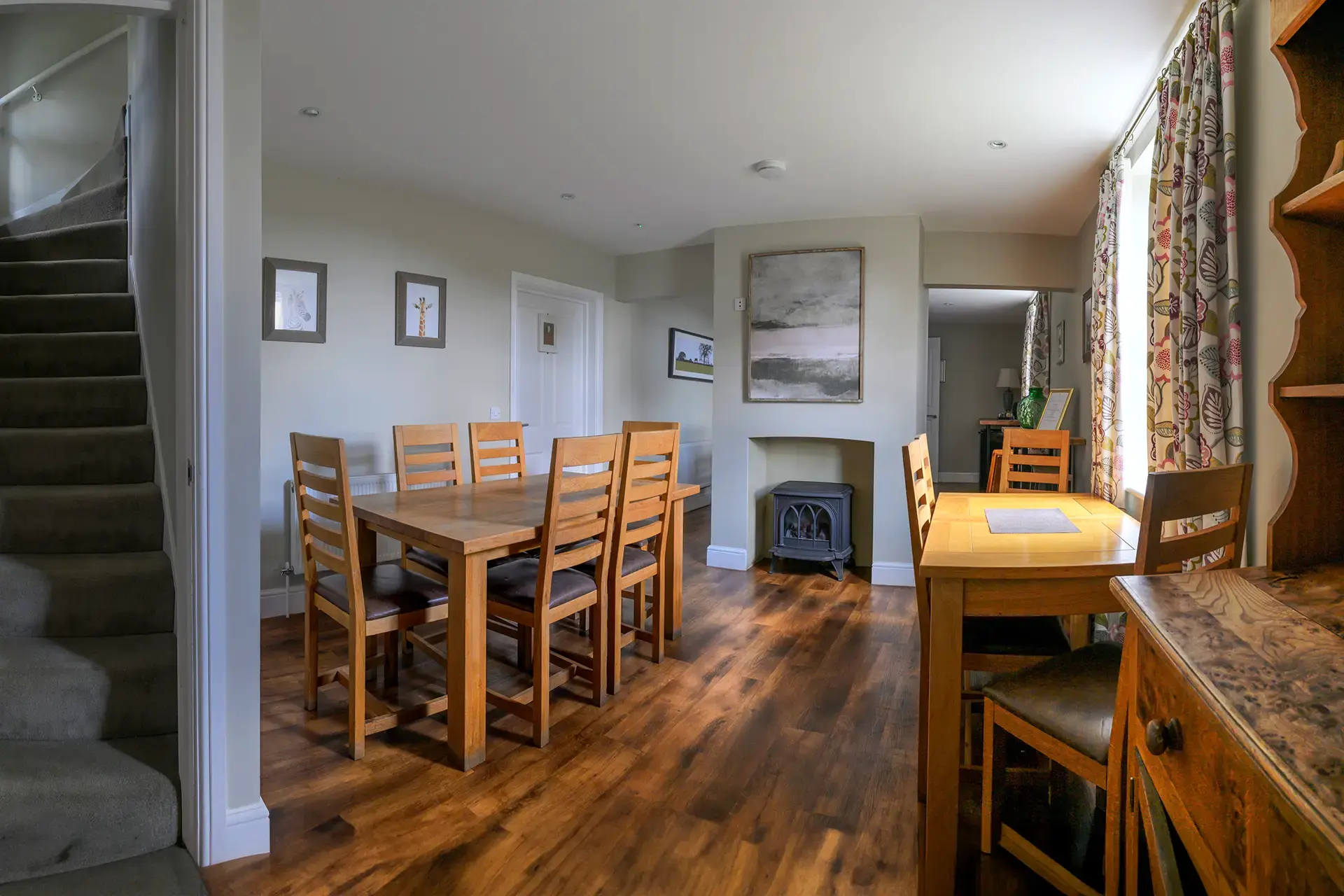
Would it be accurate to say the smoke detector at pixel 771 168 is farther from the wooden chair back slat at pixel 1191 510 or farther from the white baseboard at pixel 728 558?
the wooden chair back slat at pixel 1191 510

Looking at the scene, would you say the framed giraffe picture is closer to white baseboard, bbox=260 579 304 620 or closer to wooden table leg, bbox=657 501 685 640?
white baseboard, bbox=260 579 304 620

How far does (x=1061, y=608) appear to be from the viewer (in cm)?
163

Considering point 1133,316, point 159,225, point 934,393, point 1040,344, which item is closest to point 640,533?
point 159,225

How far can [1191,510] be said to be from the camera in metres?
1.34

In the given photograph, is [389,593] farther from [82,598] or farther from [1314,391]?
[1314,391]

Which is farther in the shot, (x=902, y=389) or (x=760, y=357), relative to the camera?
(x=760, y=357)

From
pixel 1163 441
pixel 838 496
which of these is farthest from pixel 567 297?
pixel 1163 441

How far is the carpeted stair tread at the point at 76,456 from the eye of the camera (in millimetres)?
2219

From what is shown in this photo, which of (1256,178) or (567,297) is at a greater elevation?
(567,297)

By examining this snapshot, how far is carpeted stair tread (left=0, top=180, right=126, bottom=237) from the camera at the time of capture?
132 inches

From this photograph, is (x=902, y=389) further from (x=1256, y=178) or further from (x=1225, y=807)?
(x=1225, y=807)

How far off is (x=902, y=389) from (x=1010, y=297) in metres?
3.84

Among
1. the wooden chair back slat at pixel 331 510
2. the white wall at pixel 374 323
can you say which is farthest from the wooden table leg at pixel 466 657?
the white wall at pixel 374 323

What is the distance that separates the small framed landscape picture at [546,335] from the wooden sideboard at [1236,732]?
4.44 m
